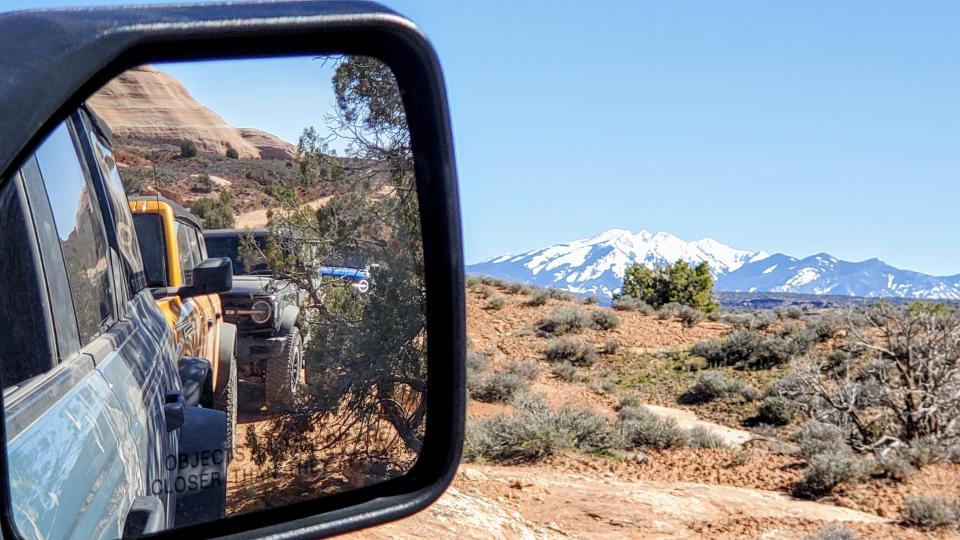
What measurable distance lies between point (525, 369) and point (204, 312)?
17155 millimetres

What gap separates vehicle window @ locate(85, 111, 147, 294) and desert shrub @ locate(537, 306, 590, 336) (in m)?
22.3

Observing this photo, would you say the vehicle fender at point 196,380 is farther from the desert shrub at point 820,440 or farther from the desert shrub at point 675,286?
the desert shrub at point 675,286

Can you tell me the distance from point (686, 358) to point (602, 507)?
42.8 ft

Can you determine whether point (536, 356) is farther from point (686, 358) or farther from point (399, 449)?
point (399, 449)

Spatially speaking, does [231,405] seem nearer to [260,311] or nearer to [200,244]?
[260,311]

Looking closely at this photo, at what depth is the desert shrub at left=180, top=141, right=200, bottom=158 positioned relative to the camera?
1.66 metres

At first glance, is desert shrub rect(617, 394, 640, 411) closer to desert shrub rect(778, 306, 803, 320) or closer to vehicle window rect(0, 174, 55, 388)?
desert shrub rect(778, 306, 803, 320)

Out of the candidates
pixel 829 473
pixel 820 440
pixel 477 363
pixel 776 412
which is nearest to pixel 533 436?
pixel 829 473

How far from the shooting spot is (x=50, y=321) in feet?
4.55

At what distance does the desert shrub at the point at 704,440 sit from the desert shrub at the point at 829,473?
2.21m

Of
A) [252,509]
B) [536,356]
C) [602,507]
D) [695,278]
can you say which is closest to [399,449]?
[252,509]

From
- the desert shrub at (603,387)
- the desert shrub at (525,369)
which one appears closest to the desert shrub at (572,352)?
the desert shrub at (525,369)

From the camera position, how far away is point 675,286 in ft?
107

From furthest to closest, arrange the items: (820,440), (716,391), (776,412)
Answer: (716,391), (776,412), (820,440)
